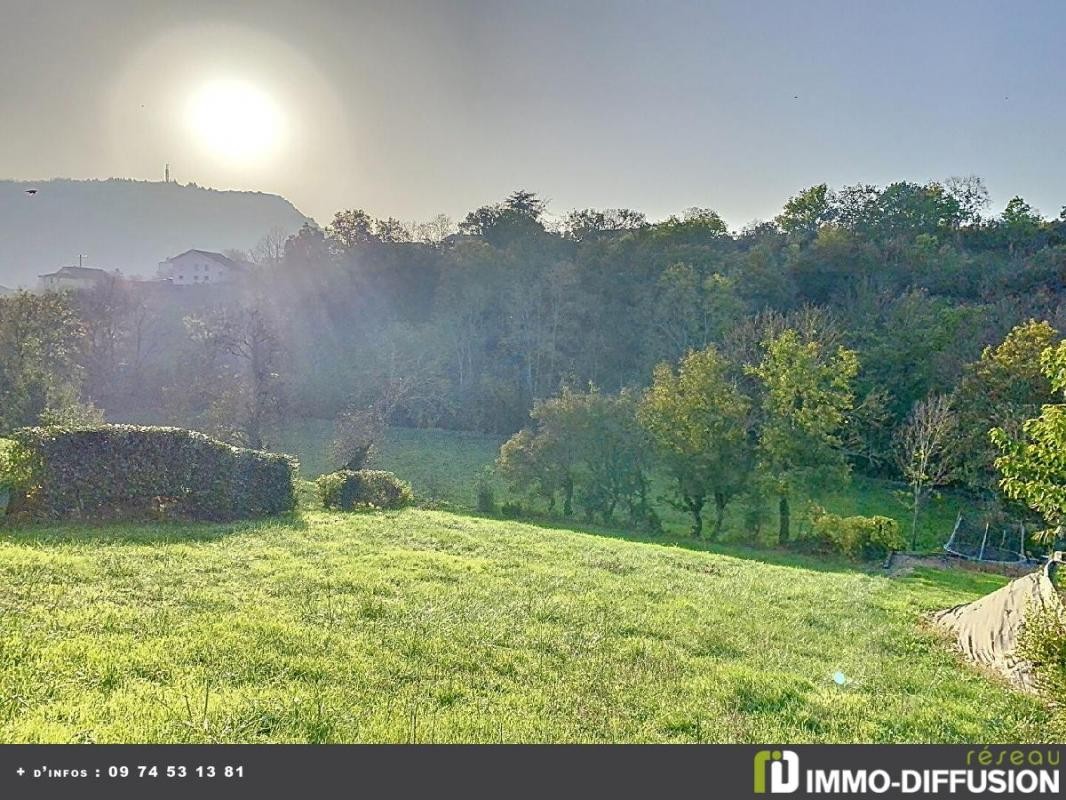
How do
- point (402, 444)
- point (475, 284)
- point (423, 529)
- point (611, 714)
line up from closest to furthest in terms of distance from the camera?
point (611, 714) → point (423, 529) → point (402, 444) → point (475, 284)

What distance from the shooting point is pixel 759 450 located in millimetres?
20906

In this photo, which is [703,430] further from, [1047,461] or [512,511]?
[1047,461]

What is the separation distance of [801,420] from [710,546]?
16.8ft

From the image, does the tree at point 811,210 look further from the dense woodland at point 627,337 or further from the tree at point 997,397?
the tree at point 997,397

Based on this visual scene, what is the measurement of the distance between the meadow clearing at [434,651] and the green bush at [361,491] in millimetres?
6341

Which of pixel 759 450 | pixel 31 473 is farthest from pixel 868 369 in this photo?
pixel 31 473

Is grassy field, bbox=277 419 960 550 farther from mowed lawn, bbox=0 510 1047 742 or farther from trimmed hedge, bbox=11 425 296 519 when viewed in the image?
mowed lawn, bbox=0 510 1047 742

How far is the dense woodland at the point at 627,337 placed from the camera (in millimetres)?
21547

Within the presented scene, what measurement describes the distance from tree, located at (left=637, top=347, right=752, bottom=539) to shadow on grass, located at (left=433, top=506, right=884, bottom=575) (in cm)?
186
